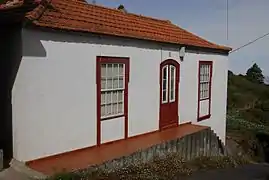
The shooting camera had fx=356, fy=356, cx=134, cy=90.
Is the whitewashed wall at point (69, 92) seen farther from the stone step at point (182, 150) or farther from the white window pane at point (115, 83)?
the stone step at point (182, 150)

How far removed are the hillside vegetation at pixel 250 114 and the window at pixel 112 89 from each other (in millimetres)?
10081

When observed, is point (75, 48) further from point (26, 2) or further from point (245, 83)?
point (245, 83)

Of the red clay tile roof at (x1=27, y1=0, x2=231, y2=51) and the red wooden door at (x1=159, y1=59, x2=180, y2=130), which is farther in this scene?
the red wooden door at (x1=159, y1=59, x2=180, y2=130)

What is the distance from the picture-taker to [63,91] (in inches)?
344

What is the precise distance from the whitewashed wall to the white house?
2cm

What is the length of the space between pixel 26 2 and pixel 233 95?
1311 inches

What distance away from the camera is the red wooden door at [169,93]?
12539mm

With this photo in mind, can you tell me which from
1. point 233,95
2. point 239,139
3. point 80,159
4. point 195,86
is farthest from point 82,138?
point 233,95

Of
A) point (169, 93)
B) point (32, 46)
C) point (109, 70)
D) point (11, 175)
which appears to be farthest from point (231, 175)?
point (32, 46)

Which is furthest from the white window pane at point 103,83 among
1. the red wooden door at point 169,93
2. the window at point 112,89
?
the red wooden door at point 169,93

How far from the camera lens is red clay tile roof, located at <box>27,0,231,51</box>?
8648mm

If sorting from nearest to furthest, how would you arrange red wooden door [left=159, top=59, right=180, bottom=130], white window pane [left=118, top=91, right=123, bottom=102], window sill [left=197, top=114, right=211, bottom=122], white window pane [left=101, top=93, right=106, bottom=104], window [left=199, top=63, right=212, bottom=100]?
white window pane [left=101, top=93, right=106, bottom=104] → white window pane [left=118, top=91, right=123, bottom=102] → red wooden door [left=159, top=59, right=180, bottom=130] → window [left=199, top=63, right=212, bottom=100] → window sill [left=197, top=114, right=211, bottom=122]

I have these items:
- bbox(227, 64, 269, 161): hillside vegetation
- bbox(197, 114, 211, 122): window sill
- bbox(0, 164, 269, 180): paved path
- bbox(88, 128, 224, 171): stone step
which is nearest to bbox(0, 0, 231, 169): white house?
A: bbox(197, 114, 211, 122): window sill

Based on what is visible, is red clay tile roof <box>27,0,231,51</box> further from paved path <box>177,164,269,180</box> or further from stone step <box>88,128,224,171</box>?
paved path <box>177,164,269,180</box>
